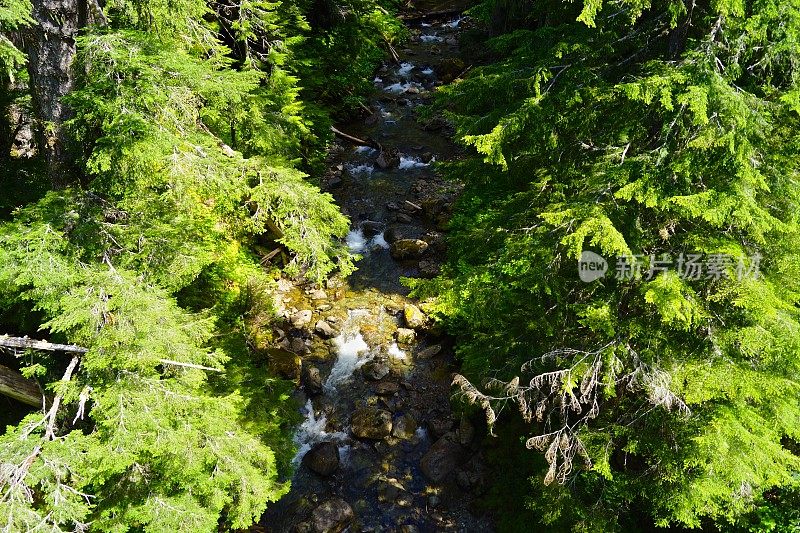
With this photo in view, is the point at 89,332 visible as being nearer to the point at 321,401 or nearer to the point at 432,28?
the point at 321,401

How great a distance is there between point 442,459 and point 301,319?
4768 mm

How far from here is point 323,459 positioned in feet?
29.8

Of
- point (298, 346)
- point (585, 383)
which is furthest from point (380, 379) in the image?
point (585, 383)

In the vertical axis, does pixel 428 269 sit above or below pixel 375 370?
above

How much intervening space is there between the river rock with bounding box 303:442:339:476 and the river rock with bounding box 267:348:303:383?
1679 millimetres

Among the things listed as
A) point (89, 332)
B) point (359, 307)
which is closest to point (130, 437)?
point (89, 332)

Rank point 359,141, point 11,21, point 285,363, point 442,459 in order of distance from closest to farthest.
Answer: point 11,21, point 442,459, point 285,363, point 359,141

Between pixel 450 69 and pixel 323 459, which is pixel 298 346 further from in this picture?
pixel 450 69

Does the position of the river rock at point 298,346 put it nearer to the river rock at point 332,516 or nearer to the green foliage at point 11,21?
the river rock at point 332,516

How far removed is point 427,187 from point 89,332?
12.2 m

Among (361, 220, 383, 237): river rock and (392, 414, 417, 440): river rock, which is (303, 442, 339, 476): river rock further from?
(361, 220, 383, 237): river rock

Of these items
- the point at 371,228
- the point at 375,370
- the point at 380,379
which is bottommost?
the point at 380,379

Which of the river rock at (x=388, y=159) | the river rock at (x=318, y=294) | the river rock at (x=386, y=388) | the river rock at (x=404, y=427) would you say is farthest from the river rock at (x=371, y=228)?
the river rock at (x=404, y=427)

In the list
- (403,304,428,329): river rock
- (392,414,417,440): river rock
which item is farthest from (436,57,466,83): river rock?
(392,414,417,440): river rock
